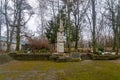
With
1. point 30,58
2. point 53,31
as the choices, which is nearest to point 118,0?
point 53,31

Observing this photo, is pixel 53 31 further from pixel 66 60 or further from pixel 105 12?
pixel 66 60

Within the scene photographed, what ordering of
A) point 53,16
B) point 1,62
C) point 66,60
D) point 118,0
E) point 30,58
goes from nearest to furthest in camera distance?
point 1,62 → point 66,60 → point 30,58 → point 118,0 → point 53,16

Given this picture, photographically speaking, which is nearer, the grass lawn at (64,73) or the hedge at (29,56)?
the grass lawn at (64,73)

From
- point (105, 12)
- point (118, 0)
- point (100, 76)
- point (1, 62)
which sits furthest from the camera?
point (105, 12)

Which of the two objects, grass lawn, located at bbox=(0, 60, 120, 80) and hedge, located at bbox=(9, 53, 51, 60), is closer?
grass lawn, located at bbox=(0, 60, 120, 80)

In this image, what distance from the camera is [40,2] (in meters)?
36.6

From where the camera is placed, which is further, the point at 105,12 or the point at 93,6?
the point at 105,12

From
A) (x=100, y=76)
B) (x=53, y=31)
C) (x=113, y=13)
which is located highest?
(x=113, y=13)

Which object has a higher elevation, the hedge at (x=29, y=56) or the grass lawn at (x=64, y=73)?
the hedge at (x=29, y=56)

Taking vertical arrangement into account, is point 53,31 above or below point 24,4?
below

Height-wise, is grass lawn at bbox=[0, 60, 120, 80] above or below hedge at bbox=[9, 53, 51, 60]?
below

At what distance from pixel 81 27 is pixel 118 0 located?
9.87 m

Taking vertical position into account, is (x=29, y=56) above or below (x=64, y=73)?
above

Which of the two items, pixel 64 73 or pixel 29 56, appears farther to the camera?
pixel 29 56
